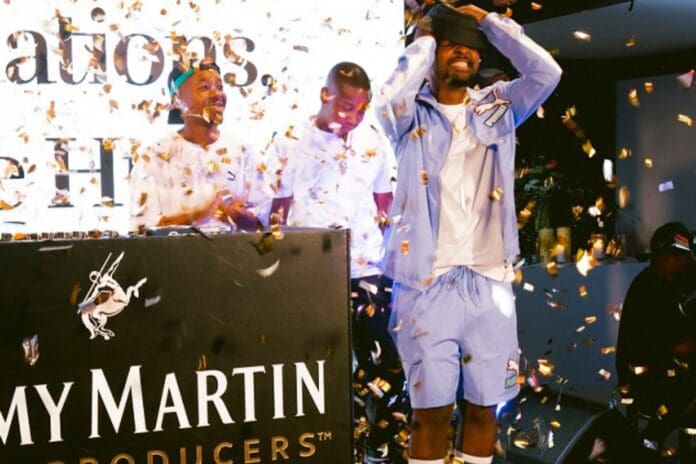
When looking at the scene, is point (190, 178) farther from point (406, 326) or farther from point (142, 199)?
point (406, 326)

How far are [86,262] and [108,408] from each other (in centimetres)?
18

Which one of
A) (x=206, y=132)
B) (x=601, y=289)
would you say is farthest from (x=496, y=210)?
(x=601, y=289)

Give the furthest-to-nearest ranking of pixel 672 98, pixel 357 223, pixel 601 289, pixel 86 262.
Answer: pixel 672 98
pixel 601 289
pixel 357 223
pixel 86 262

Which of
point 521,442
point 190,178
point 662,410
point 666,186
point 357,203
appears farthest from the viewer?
point 666,186

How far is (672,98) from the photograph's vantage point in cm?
647

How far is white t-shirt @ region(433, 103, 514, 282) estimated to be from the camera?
2.44 meters

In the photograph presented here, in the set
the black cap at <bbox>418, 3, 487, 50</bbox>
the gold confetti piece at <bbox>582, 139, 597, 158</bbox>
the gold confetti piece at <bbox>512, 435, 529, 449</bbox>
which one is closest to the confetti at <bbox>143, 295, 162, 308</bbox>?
the black cap at <bbox>418, 3, 487, 50</bbox>

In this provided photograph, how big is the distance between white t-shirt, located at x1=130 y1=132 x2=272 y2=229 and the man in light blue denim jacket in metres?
0.96

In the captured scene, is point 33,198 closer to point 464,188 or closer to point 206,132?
point 206,132

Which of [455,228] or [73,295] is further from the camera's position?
[455,228]

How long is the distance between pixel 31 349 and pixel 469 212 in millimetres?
1649

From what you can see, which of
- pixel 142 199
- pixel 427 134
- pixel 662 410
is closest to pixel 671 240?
pixel 662 410

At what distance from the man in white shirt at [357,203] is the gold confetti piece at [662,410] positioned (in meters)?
1.14

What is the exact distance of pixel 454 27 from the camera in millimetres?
2453
